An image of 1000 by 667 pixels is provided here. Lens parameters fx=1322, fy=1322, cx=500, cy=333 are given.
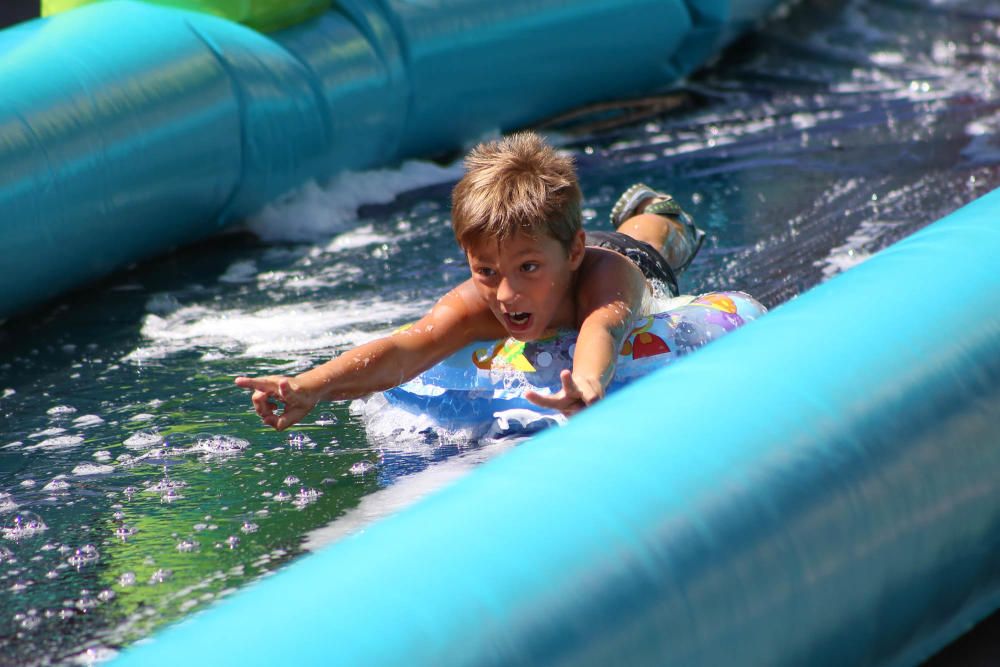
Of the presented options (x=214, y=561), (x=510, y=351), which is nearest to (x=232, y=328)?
(x=510, y=351)

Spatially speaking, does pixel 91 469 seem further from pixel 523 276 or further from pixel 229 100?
pixel 229 100

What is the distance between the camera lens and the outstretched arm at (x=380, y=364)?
6.21 ft

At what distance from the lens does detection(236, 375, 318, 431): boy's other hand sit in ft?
6.11

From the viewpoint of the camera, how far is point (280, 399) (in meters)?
1.89

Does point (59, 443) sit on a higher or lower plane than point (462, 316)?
lower

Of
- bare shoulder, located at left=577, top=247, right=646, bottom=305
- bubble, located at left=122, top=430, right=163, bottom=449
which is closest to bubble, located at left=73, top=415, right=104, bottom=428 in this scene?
bubble, located at left=122, top=430, right=163, bottom=449

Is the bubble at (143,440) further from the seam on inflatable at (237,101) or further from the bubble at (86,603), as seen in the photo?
the seam on inflatable at (237,101)

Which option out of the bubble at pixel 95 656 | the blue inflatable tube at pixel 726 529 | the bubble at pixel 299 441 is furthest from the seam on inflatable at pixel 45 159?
the blue inflatable tube at pixel 726 529

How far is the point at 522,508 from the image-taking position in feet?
4.35

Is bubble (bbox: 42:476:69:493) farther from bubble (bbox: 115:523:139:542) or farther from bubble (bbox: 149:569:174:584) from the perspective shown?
bubble (bbox: 149:569:174:584)

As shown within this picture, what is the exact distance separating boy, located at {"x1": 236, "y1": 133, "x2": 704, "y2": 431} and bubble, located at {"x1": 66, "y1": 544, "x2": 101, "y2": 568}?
30 centimetres

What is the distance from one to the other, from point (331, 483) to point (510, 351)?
15.1 inches

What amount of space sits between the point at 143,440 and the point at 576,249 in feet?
2.67

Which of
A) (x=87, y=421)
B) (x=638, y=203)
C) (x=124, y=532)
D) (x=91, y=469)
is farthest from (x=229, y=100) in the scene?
(x=124, y=532)
